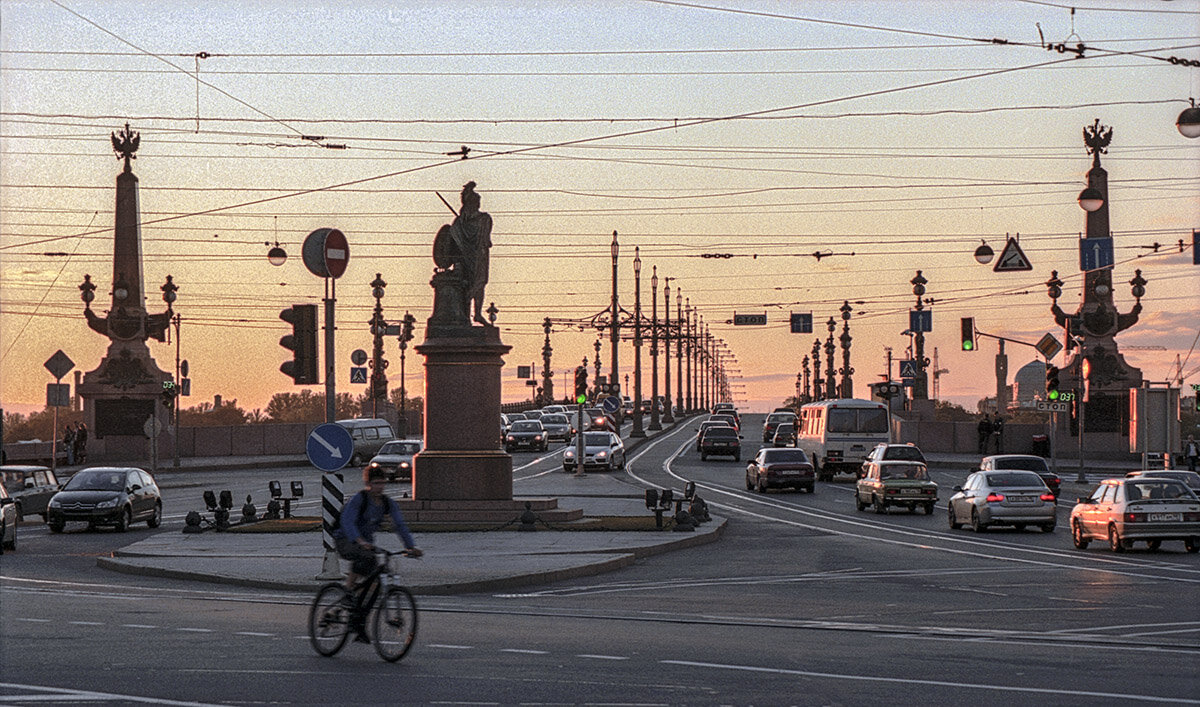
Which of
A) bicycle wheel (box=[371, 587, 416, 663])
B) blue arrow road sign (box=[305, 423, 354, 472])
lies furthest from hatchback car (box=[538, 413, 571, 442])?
bicycle wheel (box=[371, 587, 416, 663])

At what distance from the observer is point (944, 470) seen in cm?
6675

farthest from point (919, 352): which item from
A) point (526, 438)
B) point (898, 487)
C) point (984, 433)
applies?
point (898, 487)

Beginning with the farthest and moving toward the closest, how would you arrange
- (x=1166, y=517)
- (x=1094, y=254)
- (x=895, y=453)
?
(x=895, y=453), (x=1094, y=254), (x=1166, y=517)

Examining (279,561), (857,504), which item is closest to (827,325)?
(857,504)

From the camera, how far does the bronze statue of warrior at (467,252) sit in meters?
35.6

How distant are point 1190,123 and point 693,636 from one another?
15.0 metres

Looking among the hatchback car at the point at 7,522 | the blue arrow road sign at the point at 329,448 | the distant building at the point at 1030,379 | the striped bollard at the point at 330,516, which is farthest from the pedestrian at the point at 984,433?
the distant building at the point at 1030,379

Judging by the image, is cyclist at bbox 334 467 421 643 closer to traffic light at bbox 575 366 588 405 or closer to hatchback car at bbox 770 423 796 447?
traffic light at bbox 575 366 588 405

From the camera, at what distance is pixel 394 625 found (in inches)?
545

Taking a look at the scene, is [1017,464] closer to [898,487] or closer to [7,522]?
[898,487]

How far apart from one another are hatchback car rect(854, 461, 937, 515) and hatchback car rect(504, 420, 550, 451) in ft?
130

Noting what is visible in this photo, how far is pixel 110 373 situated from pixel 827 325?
6556cm

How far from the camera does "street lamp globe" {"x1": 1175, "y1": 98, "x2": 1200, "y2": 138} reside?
2620cm

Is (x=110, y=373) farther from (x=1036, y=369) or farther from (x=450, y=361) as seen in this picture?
(x=1036, y=369)
